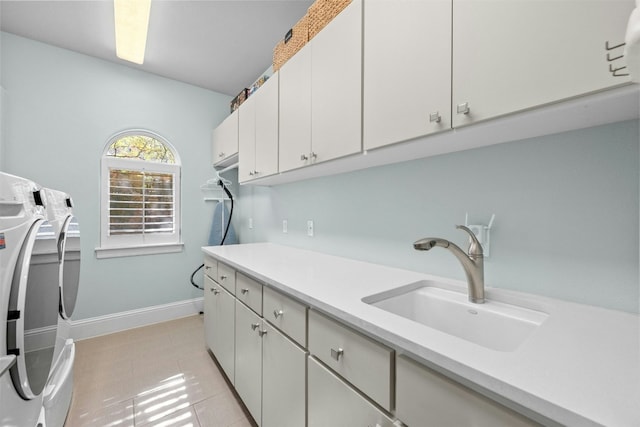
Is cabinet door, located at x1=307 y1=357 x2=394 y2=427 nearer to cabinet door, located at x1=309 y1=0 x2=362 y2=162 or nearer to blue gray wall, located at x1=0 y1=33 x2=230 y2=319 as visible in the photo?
cabinet door, located at x1=309 y1=0 x2=362 y2=162

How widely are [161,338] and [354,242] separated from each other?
88.2 inches

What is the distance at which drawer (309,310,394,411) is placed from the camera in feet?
2.33

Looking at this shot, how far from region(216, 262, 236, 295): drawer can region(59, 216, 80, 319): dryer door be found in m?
0.81

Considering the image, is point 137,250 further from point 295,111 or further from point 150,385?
point 295,111

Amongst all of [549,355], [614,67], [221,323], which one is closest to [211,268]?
[221,323]

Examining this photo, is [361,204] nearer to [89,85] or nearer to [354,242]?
[354,242]

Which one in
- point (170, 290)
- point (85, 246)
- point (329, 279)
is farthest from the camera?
point (170, 290)

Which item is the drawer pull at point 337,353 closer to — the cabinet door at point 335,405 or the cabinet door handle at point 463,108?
the cabinet door at point 335,405

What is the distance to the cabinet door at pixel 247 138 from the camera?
217 cm

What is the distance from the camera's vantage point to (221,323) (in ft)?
6.23

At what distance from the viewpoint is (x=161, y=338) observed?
8.32ft

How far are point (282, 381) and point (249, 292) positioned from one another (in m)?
0.50

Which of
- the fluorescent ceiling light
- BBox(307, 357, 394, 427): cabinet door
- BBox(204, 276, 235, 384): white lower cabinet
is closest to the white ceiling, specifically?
the fluorescent ceiling light

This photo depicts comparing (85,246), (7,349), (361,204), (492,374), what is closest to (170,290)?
(85,246)
